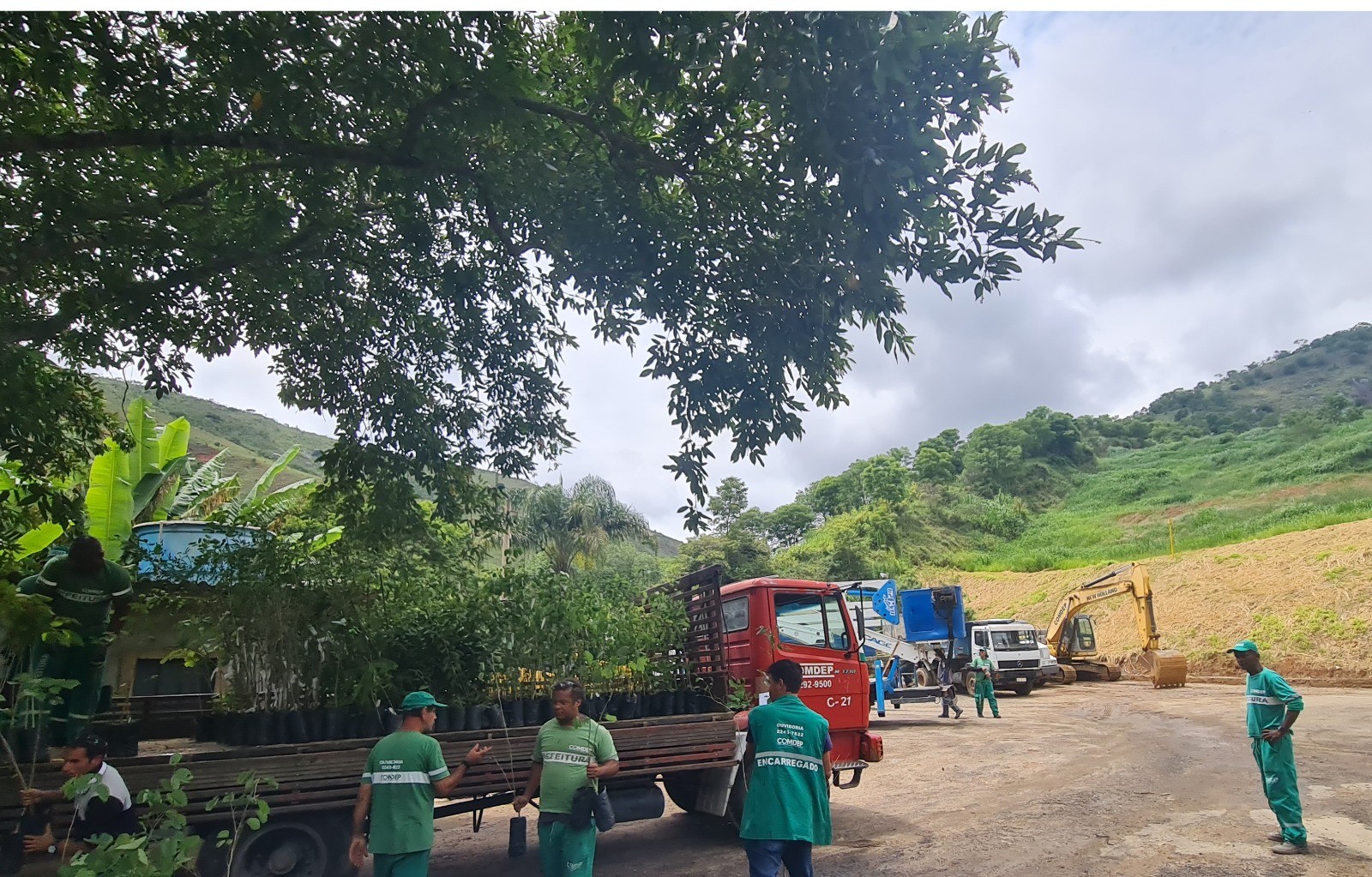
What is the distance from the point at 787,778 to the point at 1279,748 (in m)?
4.64

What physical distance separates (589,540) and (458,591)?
26.6m

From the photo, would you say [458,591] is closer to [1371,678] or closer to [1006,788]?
[1006,788]

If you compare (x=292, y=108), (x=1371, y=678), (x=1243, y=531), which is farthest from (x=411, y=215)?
(x=1243, y=531)

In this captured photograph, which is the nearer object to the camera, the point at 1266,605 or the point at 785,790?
the point at 785,790

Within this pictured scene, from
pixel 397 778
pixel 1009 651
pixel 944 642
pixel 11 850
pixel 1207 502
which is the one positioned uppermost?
pixel 1207 502

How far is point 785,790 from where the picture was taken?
4.74 meters

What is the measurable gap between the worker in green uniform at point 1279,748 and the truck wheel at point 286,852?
23.0ft

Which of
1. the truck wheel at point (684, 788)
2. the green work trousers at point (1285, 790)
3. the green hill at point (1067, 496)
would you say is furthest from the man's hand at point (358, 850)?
the green hill at point (1067, 496)

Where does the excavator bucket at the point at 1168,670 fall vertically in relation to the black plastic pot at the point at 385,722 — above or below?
below

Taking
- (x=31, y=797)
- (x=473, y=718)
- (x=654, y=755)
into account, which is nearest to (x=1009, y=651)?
(x=654, y=755)

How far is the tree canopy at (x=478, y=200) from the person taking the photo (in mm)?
5008

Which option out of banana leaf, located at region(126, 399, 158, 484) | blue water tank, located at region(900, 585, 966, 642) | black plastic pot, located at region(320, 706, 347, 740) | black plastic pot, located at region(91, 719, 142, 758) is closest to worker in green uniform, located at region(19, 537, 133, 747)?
black plastic pot, located at region(91, 719, 142, 758)

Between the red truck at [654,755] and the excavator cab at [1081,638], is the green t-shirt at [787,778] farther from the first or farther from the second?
the excavator cab at [1081,638]

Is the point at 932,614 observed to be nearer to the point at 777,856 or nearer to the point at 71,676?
the point at 777,856
